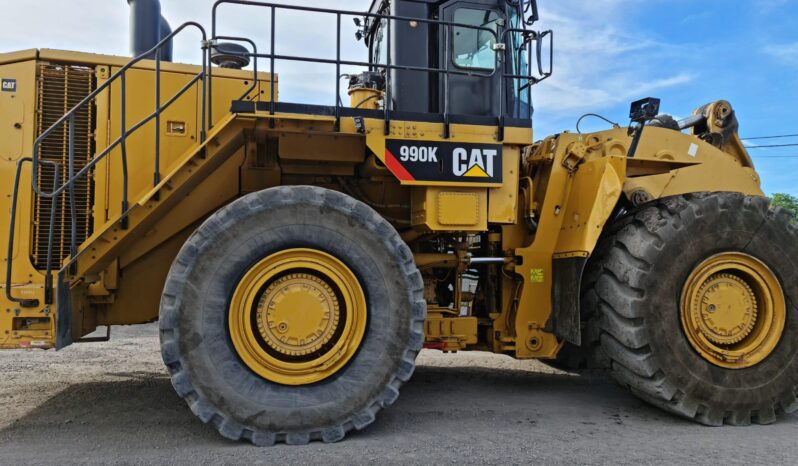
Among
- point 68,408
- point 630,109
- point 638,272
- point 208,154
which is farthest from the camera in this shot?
point 630,109

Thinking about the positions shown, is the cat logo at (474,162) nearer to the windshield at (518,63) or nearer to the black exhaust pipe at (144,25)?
the windshield at (518,63)

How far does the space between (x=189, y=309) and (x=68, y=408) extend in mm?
2042

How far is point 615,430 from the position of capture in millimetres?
4496

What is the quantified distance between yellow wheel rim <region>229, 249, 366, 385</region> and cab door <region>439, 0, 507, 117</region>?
1964 mm

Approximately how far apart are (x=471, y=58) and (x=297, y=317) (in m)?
2.77

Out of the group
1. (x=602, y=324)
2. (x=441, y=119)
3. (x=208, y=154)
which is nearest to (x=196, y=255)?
(x=208, y=154)

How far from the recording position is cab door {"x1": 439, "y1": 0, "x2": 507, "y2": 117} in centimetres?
515

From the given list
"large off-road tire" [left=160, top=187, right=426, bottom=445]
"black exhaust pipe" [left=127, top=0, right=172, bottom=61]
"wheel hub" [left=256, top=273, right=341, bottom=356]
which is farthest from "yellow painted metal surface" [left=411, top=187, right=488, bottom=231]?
"black exhaust pipe" [left=127, top=0, right=172, bottom=61]

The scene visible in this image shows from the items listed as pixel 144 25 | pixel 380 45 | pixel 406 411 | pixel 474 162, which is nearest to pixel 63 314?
pixel 406 411

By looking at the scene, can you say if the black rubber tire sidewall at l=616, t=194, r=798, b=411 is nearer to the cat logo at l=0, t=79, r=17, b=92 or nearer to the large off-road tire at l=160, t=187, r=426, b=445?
the large off-road tire at l=160, t=187, r=426, b=445

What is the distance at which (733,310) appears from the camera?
4805 millimetres

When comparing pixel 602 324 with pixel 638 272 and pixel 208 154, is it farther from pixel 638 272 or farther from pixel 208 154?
pixel 208 154

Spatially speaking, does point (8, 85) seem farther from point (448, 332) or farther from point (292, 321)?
point (448, 332)

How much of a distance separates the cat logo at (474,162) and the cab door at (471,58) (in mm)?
649
